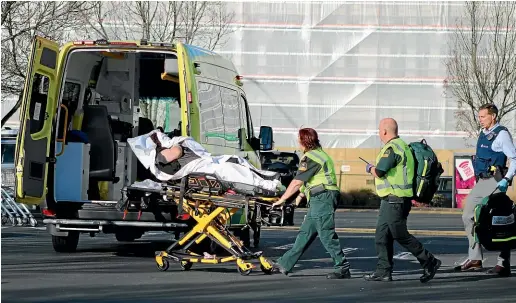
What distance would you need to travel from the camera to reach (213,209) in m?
12.8

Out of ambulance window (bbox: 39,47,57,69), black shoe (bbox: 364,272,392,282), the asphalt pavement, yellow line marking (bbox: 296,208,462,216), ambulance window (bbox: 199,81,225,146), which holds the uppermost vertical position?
ambulance window (bbox: 39,47,57,69)

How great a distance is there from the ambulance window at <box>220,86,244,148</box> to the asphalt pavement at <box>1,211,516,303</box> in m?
1.61

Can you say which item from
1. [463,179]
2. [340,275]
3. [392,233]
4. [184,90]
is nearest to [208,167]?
[184,90]

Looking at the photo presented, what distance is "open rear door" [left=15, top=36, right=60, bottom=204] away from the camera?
13.7m

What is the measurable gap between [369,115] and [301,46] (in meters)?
3.84

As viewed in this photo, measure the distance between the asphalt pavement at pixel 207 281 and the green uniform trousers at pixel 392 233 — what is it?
0.25m

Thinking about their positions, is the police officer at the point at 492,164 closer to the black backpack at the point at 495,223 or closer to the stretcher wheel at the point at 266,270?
the black backpack at the point at 495,223

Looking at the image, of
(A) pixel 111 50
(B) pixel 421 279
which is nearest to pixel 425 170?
(B) pixel 421 279

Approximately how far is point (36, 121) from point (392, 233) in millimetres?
4427

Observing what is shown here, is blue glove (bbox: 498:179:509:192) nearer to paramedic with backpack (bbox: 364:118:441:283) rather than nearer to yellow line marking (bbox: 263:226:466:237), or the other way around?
paramedic with backpack (bbox: 364:118:441:283)

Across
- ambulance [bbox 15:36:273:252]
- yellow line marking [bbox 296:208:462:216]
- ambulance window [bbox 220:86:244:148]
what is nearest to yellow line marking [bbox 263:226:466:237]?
ambulance [bbox 15:36:273:252]

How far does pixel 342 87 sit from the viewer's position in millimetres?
47906

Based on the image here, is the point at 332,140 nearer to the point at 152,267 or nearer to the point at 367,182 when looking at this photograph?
the point at 367,182

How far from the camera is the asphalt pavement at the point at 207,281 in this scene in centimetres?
1070
